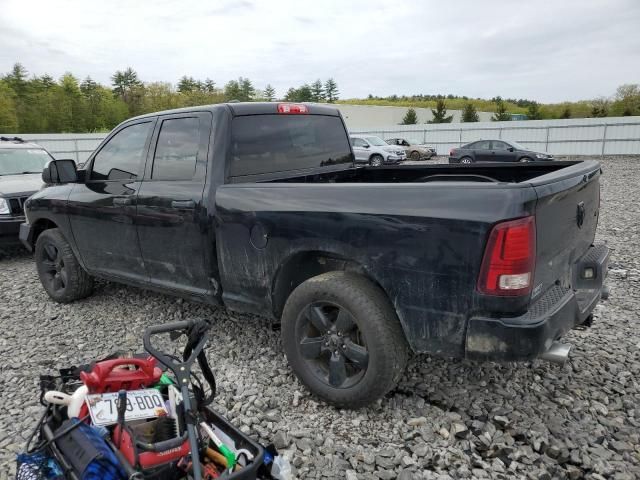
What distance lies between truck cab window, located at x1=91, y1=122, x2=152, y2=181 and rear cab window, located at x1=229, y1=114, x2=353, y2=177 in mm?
1034

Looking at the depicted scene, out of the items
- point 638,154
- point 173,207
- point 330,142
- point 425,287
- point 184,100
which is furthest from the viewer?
point 184,100

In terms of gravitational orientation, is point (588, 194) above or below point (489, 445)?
above

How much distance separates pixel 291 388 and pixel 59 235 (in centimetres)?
323

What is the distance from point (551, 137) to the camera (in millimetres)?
27391

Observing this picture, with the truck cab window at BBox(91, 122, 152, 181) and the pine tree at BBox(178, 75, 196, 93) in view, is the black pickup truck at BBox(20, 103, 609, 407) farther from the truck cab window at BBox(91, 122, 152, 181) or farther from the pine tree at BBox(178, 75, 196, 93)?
the pine tree at BBox(178, 75, 196, 93)

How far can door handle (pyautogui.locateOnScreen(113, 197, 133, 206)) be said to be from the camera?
405 cm

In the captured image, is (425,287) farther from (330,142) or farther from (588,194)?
(330,142)

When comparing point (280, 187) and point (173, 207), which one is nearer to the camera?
point (280, 187)

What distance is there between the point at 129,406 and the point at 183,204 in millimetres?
1707

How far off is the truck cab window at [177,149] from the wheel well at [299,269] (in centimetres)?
112

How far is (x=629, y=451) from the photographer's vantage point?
2.60 m

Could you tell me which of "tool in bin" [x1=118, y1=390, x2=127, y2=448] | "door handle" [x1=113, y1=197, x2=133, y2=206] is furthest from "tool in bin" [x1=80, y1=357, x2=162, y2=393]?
"door handle" [x1=113, y1=197, x2=133, y2=206]

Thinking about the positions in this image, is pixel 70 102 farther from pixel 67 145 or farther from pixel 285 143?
pixel 285 143

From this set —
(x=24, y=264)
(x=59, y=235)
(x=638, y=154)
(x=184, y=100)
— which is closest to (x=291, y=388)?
(x=59, y=235)
